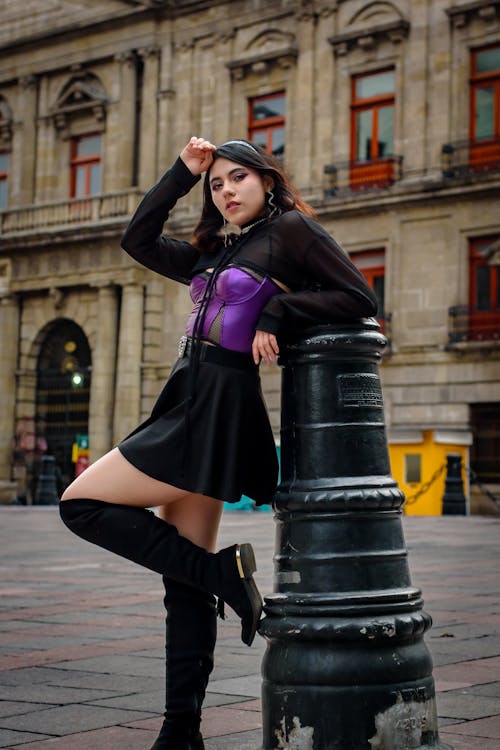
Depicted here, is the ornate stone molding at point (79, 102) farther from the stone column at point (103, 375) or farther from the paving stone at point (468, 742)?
the paving stone at point (468, 742)

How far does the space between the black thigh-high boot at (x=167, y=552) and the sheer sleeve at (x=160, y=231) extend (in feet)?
2.89

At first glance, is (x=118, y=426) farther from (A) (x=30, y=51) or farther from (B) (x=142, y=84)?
(A) (x=30, y=51)

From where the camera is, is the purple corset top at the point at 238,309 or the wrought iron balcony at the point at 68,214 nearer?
the purple corset top at the point at 238,309

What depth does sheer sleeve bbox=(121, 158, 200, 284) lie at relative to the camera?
3869mm

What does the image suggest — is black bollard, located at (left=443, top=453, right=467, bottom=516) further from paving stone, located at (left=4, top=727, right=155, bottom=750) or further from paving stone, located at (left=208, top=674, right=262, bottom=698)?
paving stone, located at (left=4, top=727, right=155, bottom=750)

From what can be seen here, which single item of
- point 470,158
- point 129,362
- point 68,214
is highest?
point 470,158

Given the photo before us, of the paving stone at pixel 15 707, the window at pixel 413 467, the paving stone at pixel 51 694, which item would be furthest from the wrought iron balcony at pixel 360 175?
the paving stone at pixel 15 707

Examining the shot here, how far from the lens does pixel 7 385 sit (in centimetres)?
3130

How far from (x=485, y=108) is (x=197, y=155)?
73.6 ft

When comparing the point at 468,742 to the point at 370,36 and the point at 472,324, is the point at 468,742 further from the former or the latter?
the point at 370,36

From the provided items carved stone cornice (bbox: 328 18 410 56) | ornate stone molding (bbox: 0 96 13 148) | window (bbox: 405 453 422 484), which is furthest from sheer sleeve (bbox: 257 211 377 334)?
ornate stone molding (bbox: 0 96 13 148)

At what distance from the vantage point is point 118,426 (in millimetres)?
28625

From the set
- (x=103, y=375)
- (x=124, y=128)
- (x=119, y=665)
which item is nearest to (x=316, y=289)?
(x=119, y=665)

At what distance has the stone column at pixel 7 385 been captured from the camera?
1205 inches
